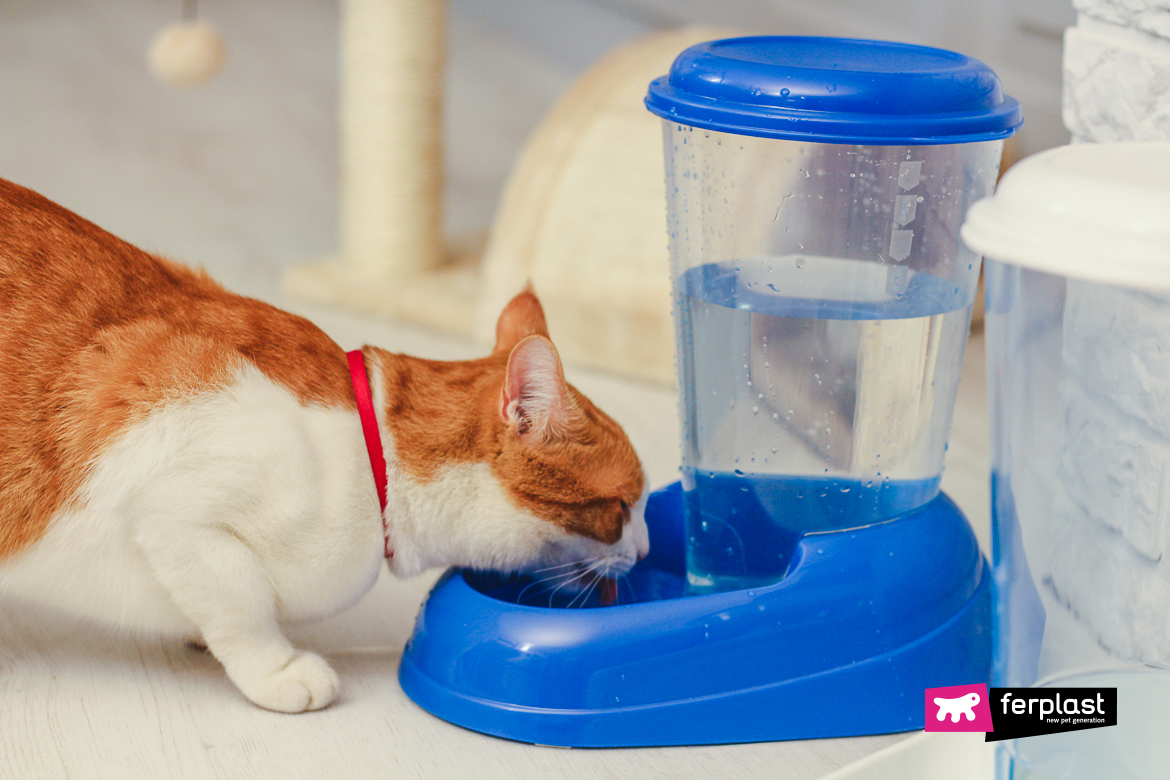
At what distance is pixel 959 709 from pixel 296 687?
56 cm

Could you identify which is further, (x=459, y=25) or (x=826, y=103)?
(x=459, y=25)

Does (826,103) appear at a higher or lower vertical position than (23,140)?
higher

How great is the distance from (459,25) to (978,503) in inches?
128

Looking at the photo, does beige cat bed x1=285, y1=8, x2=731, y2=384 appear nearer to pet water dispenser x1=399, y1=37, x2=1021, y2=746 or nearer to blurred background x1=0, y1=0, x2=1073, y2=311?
blurred background x1=0, y1=0, x2=1073, y2=311

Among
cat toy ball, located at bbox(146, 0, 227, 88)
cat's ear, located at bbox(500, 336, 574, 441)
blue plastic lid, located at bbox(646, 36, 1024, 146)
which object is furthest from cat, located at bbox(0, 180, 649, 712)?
cat toy ball, located at bbox(146, 0, 227, 88)

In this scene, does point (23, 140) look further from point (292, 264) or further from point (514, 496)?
point (514, 496)

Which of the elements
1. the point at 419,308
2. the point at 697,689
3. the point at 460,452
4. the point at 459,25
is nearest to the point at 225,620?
the point at 460,452

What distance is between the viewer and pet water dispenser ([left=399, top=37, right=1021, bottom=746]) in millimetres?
956

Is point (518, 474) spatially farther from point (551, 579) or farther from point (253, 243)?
point (253, 243)

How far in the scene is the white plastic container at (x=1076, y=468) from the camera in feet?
2.40

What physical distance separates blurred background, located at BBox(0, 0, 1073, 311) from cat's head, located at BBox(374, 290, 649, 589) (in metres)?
1.23

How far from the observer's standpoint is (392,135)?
2137 mm

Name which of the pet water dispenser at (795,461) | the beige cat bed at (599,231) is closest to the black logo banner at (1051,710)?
the pet water dispenser at (795,461)

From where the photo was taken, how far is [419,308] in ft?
6.82
